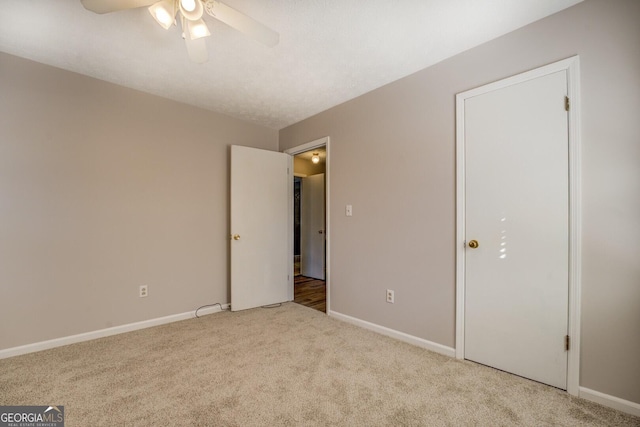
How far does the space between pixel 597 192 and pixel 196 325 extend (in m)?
3.48

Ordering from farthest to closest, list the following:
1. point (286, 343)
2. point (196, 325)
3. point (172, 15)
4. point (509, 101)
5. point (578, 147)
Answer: point (196, 325) → point (286, 343) → point (509, 101) → point (578, 147) → point (172, 15)

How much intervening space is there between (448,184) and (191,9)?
210 cm

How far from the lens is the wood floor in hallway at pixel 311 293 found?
3.62 meters

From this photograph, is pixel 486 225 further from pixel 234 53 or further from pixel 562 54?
pixel 234 53

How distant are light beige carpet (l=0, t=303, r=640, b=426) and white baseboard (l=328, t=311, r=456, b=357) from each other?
7 cm

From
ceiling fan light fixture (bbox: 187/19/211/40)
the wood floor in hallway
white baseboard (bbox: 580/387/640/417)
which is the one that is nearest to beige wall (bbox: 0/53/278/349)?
the wood floor in hallway

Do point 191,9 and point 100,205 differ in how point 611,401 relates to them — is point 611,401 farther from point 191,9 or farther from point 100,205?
point 100,205

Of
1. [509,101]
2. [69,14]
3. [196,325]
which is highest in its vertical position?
[69,14]

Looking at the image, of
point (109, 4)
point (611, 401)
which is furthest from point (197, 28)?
point (611, 401)

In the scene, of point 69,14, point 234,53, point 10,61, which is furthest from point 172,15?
point 10,61

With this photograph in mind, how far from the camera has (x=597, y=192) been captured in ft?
5.32

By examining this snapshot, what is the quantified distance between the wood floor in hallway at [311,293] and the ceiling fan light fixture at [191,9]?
9.94 feet

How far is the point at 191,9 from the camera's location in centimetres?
141

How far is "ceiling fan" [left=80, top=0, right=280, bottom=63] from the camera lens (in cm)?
140
